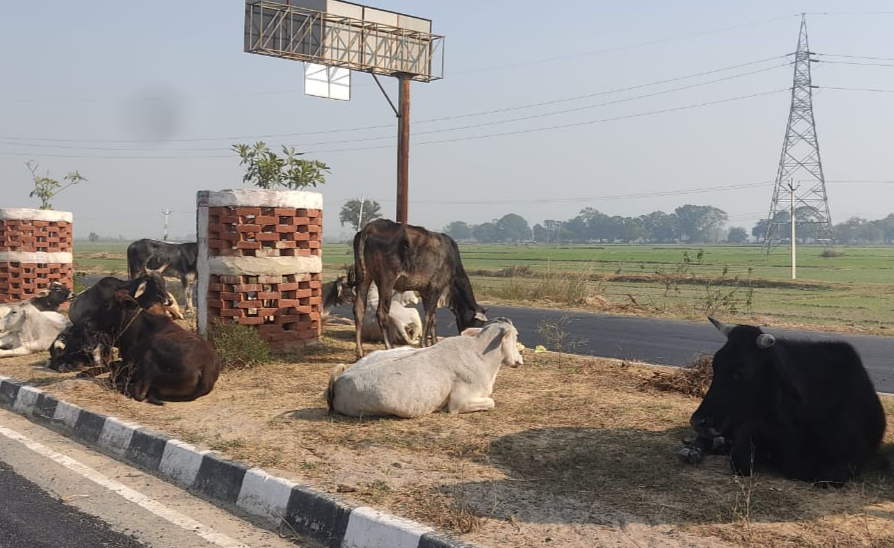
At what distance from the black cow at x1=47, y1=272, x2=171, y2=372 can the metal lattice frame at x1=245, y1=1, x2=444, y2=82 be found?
10.0 m

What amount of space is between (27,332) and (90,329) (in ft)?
9.59

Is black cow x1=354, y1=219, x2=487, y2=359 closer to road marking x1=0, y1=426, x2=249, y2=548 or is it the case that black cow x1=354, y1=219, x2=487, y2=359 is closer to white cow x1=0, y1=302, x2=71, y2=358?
white cow x1=0, y1=302, x2=71, y2=358

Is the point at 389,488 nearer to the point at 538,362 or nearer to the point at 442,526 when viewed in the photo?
the point at 442,526

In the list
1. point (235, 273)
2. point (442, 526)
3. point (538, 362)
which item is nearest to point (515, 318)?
point (538, 362)

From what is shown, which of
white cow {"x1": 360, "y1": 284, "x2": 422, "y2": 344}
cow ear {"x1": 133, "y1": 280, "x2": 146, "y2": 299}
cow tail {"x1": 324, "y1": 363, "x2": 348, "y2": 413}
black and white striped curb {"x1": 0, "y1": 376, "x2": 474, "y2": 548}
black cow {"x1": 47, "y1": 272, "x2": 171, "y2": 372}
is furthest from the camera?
white cow {"x1": 360, "y1": 284, "x2": 422, "y2": 344}

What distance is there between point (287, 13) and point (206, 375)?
13.5 metres

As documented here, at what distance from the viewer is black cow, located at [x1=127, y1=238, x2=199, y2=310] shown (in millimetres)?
20844

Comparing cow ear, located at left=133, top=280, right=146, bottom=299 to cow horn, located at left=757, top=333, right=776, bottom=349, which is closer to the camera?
cow horn, located at left=757, top=333, right=776, bottom=349

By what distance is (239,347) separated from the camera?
10.4 m

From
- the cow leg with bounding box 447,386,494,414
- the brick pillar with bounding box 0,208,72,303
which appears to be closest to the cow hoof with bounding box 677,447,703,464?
the cow leg with bounding box 447,386,494,414

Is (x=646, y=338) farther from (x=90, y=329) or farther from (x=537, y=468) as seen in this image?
(x=537, y=468)

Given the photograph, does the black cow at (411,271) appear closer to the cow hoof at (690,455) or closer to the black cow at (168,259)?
the cow hoof at (690,455)

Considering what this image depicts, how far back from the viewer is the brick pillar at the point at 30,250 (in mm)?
16797

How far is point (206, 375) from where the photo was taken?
8492 mm
